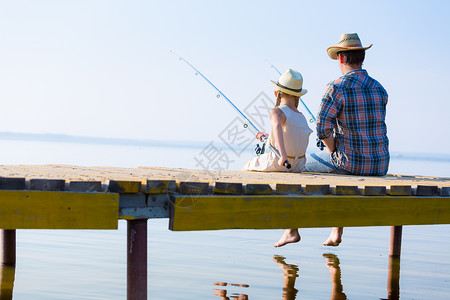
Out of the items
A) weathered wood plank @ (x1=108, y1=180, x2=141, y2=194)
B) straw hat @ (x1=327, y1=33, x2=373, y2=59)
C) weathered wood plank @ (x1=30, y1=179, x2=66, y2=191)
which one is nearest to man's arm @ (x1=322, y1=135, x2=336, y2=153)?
straw hat @ (x1=327, y1=33, x2=373, y2=59)

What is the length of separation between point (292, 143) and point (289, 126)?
0.14 meters

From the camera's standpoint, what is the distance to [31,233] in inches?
293

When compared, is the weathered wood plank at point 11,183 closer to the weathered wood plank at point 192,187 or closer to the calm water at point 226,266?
the weathered wood plank at point 192,187

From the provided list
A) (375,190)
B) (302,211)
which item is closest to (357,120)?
(375,190)

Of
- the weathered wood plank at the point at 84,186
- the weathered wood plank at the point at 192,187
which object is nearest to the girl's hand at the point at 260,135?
the weathered wood plank at the point at 192,187

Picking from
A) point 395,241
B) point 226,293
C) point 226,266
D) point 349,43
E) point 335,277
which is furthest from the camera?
point 395,241

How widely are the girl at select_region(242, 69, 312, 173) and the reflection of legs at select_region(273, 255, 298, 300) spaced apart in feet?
2.93

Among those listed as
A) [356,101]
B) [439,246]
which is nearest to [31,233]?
[356,101]

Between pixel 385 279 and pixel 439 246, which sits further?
pixel 439 246

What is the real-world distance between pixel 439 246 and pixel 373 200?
4.28 metres

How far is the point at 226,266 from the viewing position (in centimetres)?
592

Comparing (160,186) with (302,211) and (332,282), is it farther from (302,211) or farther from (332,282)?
(332,282)

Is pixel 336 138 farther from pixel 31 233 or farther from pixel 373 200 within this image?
pixel 31 233

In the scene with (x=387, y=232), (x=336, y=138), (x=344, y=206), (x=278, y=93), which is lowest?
(x=387, y=232)
